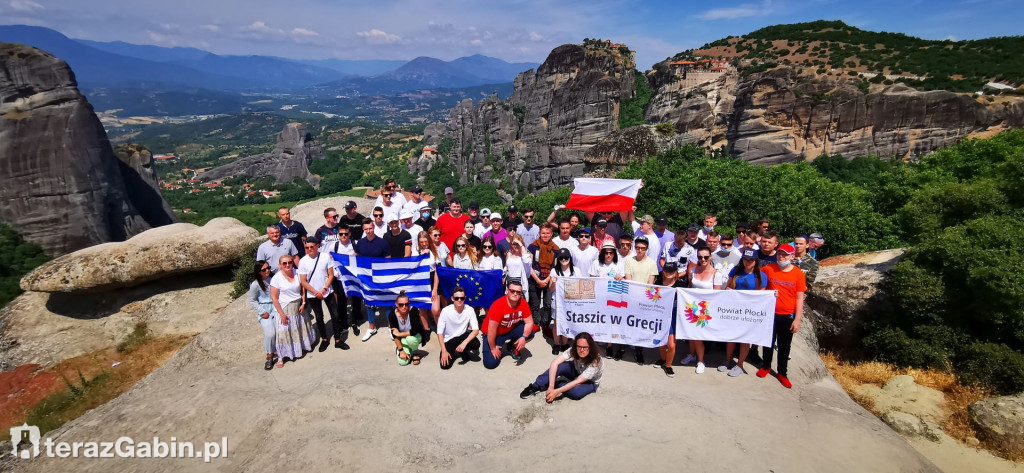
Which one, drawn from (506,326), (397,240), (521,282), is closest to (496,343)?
(506,326)

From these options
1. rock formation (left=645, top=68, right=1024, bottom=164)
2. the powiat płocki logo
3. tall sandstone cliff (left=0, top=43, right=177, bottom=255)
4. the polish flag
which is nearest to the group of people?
the polish flag

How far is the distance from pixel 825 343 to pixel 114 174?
49658 mm

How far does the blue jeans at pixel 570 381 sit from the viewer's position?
6914mm

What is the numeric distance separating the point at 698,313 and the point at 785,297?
1.39 metres

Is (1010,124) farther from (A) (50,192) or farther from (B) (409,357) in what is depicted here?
(A) (50,192)

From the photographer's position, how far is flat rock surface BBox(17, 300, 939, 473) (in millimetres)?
5879

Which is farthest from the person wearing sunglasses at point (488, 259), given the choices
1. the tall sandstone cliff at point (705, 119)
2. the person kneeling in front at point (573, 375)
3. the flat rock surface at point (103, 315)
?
the tall sandstone cliff at point (705, 119)

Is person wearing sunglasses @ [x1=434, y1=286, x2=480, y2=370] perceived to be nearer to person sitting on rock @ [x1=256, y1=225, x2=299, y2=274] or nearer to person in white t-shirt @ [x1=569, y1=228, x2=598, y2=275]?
person in white t-shirt @ [x1=569, y1=228, x2=598, y2=275]

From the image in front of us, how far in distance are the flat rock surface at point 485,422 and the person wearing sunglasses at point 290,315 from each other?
1.10ft

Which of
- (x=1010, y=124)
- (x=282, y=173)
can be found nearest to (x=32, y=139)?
(x=1010, y=124)

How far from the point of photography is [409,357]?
27.7ft

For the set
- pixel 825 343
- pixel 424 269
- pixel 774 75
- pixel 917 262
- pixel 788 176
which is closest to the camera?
pixel 424 269

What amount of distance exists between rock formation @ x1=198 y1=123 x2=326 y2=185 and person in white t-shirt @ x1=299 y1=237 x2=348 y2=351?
118021mm

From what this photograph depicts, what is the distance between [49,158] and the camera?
32438mm
